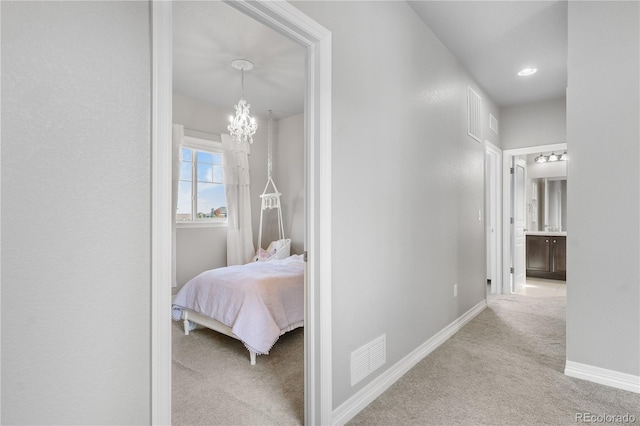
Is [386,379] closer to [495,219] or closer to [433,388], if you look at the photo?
[433,388]

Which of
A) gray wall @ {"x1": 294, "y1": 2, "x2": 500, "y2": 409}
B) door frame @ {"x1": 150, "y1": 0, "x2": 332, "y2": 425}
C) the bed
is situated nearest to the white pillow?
the bed

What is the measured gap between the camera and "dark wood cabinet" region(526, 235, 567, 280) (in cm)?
582

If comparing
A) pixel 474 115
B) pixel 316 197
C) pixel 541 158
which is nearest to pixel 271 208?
pixel 474 115

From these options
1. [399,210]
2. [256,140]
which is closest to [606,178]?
[399,210]

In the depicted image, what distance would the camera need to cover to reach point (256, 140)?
5.35m

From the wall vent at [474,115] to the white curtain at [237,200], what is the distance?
301 cm

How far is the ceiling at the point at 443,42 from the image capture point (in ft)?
8.64

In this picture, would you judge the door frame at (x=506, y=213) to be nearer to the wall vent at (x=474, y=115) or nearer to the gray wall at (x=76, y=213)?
the wall vent at (x=474, y=115)

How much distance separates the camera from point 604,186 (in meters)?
2.35

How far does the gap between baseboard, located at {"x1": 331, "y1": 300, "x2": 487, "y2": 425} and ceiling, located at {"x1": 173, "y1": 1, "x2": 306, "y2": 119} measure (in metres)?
2.17

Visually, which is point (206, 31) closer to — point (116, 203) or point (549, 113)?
point (116, 203)

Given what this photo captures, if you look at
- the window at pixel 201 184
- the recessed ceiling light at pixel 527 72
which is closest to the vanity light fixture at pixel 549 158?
the recessed ceiling light at pixel 527 72

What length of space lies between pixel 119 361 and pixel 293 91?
3791 millimetres

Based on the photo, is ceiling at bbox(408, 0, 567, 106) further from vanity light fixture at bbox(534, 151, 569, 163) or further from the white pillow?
the white pillow
